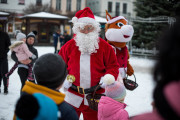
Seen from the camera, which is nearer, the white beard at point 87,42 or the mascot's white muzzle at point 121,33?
the white beard at point 87,42

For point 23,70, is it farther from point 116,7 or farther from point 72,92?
point 116,7

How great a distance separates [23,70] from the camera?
15.2ft

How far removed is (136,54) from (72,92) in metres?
12.5

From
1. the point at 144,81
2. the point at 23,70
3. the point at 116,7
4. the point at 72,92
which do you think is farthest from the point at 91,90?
the point at 116,7

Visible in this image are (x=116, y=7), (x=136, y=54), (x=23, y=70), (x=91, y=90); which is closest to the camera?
(x=91, y=90)

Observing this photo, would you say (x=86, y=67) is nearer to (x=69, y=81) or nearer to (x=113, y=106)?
(x=69, y=81)

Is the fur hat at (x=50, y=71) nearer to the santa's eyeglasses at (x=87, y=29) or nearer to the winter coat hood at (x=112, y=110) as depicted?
the winter coat hood at (x=112, y=110)

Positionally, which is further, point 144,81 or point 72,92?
point 144,81

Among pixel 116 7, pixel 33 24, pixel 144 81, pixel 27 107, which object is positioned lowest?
pixel 144 81

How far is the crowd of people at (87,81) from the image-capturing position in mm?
749

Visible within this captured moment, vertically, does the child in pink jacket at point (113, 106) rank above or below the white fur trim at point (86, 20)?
below

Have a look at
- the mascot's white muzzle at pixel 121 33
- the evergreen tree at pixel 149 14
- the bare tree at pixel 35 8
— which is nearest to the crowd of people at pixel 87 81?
the mascot's white muzzle at pixel 121 33

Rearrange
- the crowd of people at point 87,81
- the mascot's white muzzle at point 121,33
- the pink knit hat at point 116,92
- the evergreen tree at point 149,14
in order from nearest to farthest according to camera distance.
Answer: the crowd of people at point 87,81 → the pink knit hat at point 116,92 → the mascot's white muzzle at point 121,33 → the evergreen tree at point 149,14

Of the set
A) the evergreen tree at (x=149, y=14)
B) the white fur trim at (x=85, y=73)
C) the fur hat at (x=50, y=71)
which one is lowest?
the white fur trim at (x=85, y=73)
